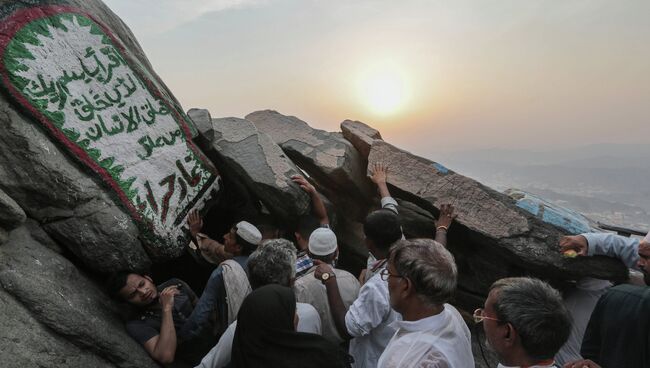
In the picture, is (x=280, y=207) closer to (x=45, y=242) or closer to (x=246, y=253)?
(x=246, y=253)

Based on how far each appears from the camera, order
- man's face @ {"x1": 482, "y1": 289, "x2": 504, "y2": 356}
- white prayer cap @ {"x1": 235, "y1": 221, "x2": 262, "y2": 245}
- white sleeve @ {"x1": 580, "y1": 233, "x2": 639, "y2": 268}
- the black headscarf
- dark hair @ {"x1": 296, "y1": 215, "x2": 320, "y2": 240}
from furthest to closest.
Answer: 1. dark hair @ {"x1": 296, "y1": 215, "x2": 320, "y2": 240}
2. white prayer cap @ {"x1": 235, "y1": 221, "x2": 262, "y2": 245}
3. white sleeve @ {"x1": 580, "y1": 233, "x2": 639, "y2": 268}
4. the black headscarf
5. man's face @ {"x1": 482, "y1": 289, "x2": 504, "y2": 356}

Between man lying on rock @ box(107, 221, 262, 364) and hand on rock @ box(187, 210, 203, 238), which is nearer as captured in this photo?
man lying on rock @ box(107, 221, 262, 364)

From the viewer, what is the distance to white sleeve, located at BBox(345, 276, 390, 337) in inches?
109

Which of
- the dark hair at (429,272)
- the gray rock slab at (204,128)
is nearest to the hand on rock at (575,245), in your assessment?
the dark hair at (429,272)

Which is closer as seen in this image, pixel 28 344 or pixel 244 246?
pixel 28 344

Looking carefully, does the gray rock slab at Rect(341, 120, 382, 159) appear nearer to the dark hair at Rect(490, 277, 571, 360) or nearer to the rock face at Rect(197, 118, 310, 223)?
the rock face at Rect(197, 118, 310, 223)

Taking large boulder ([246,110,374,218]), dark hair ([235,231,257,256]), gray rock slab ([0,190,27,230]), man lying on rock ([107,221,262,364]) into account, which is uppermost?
large boulder ([246,110,374,218])

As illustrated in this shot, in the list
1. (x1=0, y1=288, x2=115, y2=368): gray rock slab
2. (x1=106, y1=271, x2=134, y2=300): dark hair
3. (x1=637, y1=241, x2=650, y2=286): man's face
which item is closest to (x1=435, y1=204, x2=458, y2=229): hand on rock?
(x1=637, y1=241, x2=650, y2=286): man's face

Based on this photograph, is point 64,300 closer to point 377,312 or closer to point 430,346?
point 377,312

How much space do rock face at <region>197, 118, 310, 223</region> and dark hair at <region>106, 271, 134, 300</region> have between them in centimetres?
204

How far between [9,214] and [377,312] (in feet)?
9.96

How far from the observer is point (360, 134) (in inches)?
262

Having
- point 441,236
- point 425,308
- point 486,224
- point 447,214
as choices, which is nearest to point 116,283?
point 425,308

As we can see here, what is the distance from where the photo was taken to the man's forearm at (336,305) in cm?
314
